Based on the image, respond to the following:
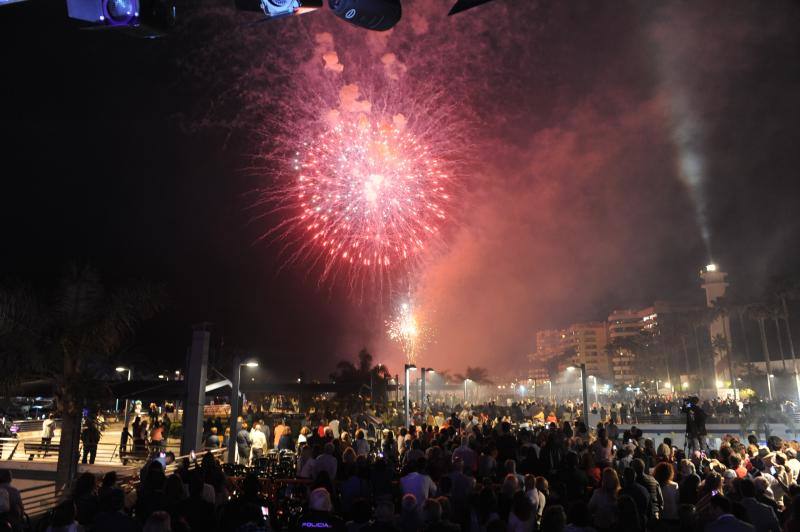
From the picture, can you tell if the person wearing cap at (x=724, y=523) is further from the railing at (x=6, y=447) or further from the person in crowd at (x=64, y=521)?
the railing at (x=6, y=447)

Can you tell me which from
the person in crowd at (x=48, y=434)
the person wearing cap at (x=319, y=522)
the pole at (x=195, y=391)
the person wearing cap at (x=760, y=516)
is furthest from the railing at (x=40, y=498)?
the person wearing cap at (x=760, y=516)

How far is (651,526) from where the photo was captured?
8.40 metres

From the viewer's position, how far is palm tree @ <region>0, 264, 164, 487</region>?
15391 millimetres

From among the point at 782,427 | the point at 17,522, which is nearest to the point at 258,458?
the point at 17,522

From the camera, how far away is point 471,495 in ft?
27.9

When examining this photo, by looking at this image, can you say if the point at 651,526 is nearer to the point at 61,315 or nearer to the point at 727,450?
the point at 727,450

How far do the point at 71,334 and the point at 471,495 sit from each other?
41.7ft

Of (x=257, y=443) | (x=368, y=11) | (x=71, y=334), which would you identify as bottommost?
(x=257, y=443)

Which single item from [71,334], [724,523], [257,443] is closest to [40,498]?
[71,334]

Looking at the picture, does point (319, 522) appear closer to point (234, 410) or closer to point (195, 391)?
point (195, 391)

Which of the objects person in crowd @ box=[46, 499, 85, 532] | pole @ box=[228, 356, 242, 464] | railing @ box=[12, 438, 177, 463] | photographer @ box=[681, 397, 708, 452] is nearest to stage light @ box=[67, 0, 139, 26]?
person in crowd @ box=[46, 499, 85, 532]

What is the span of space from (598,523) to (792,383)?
81.7 metres

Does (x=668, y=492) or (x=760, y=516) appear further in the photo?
(x=668, y=492)

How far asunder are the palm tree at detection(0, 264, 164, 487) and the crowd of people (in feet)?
17.0
